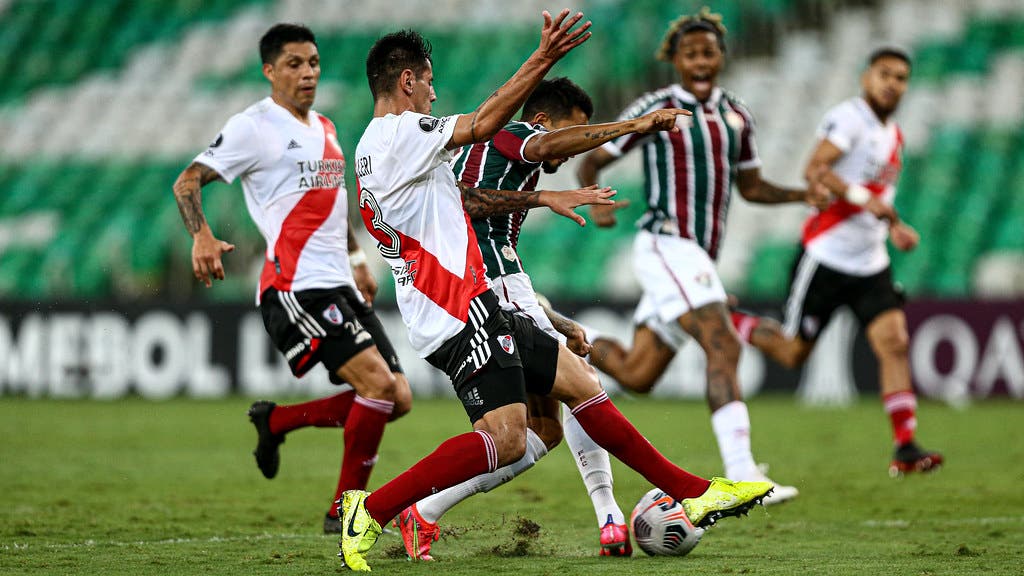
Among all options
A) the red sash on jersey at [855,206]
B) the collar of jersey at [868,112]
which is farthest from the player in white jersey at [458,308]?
the collar of jersey at [868,112]

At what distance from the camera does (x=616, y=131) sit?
4.93 meters

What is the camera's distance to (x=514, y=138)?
5.55m

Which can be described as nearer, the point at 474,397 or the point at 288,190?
the point at 474,397

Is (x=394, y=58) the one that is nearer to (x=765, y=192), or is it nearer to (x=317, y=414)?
(x=317, y=414)

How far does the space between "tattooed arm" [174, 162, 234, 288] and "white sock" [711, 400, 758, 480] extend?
2.73 meters

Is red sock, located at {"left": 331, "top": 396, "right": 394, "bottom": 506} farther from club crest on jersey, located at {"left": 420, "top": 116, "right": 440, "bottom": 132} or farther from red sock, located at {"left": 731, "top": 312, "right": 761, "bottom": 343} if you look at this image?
red sock, located at {"left": 731, "top": 312, "right": 761, "bottom": 343}

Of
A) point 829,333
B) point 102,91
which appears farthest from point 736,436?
point 102,91

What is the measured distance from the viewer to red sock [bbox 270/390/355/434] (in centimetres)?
691

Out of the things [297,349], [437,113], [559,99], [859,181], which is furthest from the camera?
[437,113]

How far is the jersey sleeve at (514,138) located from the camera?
5508 millimetres

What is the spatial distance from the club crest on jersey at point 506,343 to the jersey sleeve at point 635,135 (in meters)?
2.42

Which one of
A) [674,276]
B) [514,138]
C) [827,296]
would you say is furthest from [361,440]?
[827,296]

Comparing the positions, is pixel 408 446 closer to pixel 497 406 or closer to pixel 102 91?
pixel 497 406

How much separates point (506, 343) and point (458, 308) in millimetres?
235
